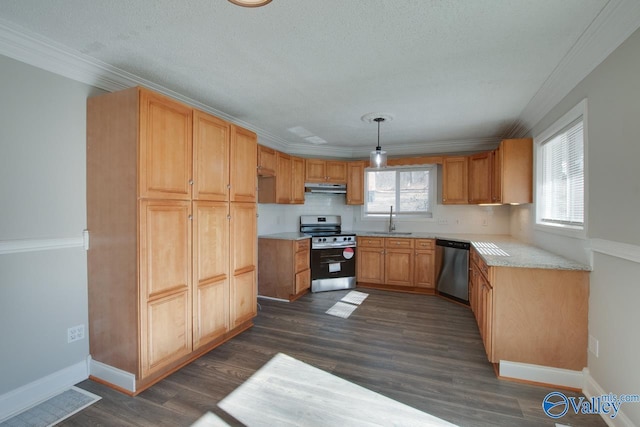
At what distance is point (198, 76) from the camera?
2.57 meters

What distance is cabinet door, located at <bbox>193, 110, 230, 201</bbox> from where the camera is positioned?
2.54m

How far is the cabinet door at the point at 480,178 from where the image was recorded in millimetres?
4191

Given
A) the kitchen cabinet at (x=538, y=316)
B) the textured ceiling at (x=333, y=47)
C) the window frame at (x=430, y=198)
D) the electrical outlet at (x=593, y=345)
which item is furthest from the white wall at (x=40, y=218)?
the window frame at (x=430, y=198)

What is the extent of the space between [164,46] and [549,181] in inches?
148

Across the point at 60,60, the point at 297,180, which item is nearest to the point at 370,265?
the point at 297,180

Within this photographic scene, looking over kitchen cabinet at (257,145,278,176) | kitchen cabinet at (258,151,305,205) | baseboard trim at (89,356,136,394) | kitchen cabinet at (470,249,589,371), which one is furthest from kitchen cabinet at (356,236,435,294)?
baseboard trim at (89,356,136,394)

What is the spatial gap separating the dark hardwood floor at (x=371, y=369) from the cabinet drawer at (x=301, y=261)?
0.69 meters

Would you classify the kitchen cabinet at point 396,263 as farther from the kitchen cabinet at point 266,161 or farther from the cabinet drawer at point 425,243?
the kitchen cabinet at point 266,161

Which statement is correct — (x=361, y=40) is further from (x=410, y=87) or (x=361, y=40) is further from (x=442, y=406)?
(x=442, y=406)

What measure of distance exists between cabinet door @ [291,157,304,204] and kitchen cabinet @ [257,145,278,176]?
0.48m

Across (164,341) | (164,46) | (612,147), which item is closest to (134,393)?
(164,341)

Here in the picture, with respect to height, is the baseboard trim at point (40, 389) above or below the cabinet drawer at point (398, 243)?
below

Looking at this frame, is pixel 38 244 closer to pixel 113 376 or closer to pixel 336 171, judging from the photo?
pixel 113 376

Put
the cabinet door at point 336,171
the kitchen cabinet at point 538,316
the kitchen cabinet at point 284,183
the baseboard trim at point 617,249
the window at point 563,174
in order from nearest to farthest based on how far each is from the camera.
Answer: the baseboard trim at point 617,249 → the kitchen cabinet at point 538,316 → the window at point 563,174 → the kitchen cabinet at point 284,183 → the cabinet door at point 336,171
